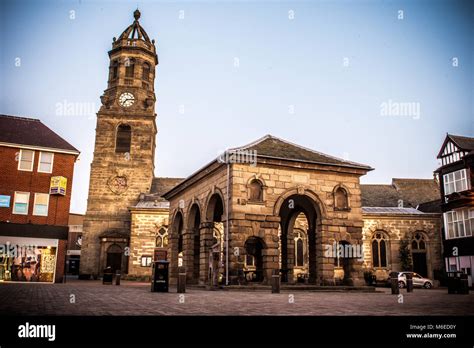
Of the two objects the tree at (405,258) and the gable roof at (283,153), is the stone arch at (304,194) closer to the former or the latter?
the gable roof at (283,153)

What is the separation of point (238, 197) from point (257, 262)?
16.7ft

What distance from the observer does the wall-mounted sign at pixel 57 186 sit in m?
27.0

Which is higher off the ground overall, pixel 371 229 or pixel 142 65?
pixel 142 65

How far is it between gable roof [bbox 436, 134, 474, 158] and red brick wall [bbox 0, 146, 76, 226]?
3005 cm

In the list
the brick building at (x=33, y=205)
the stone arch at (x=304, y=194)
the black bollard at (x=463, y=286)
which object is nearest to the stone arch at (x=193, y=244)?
the stone arch at (x=304, y=194)

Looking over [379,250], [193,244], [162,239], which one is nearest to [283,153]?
[193,244]

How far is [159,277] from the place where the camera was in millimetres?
17391

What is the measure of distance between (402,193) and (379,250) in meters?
9.18

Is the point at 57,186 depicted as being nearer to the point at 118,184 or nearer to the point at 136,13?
the point at 118,184

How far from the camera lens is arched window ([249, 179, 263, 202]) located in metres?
21.1
